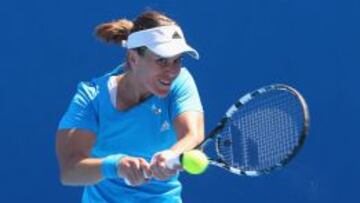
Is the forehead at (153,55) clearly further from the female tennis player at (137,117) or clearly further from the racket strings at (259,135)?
the racket strings at (259,135)

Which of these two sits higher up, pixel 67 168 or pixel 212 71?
pixel 212 71

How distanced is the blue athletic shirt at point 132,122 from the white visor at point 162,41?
172 mm

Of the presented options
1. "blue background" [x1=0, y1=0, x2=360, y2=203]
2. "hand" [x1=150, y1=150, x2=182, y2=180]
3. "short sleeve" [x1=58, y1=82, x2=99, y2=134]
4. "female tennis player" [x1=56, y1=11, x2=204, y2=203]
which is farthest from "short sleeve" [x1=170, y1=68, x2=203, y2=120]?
"blue background" [x1=0, y1=0, x2=360, y2=203]

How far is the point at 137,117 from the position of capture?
3338 mm

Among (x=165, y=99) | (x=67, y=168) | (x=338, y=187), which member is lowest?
(x=338, y=187)

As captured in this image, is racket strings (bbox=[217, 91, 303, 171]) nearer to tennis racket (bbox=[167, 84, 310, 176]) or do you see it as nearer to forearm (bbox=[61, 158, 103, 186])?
tennis racket (bbox=[167, 84, 310, 176])

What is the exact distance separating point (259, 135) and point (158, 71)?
19.3 inches

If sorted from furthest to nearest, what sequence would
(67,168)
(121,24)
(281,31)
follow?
(281,31) → (121,24) → (67,168)

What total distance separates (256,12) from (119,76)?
1727 mm

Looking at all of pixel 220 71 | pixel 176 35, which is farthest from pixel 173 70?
pixel 220 71

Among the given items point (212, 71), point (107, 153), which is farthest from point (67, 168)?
point (212, 71)

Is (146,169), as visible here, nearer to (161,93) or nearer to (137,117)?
(161,93)

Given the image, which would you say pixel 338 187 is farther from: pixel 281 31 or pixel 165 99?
→ pixel 165 99

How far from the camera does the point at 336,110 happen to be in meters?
5.07
